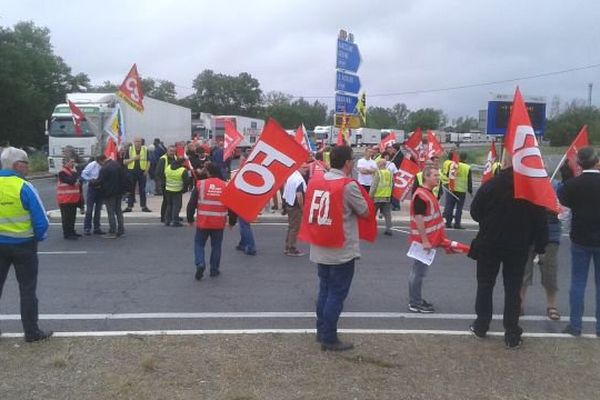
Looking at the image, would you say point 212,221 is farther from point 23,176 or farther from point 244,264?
point 23,176

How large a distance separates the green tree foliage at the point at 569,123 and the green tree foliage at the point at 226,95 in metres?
66.1

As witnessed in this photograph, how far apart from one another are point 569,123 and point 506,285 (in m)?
62.0

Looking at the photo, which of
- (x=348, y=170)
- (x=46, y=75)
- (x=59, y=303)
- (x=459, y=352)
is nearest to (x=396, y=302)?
(x=459, y=352)

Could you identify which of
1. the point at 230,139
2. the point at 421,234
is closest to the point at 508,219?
the point at 421,234

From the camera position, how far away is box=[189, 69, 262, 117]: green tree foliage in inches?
4680

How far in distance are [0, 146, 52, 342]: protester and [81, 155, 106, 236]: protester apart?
6.85 m

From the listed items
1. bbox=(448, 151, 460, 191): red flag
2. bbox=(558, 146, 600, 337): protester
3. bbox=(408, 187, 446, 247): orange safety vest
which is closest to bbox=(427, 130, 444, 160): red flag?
bbox=(448, 151, 460, 191): red flag

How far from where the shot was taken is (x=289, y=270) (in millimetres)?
9273

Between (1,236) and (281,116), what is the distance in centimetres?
9174

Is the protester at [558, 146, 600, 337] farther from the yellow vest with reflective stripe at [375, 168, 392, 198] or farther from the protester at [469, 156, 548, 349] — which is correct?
the yellow vest with reflective stripe at [375, 168, 392, 198]

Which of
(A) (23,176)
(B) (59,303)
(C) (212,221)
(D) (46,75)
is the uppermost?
(D) (46,75)

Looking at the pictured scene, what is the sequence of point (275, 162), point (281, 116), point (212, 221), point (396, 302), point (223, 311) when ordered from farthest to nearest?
point (281, 116), point (212, 221), point (396, 302), point (223, 311), point (275, 162)

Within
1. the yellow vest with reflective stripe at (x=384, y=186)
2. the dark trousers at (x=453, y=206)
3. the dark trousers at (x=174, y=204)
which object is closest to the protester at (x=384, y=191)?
the yellow vest with reflective stripe at (x=384, y=186)

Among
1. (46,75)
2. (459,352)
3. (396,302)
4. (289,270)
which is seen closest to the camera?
(459,352)
